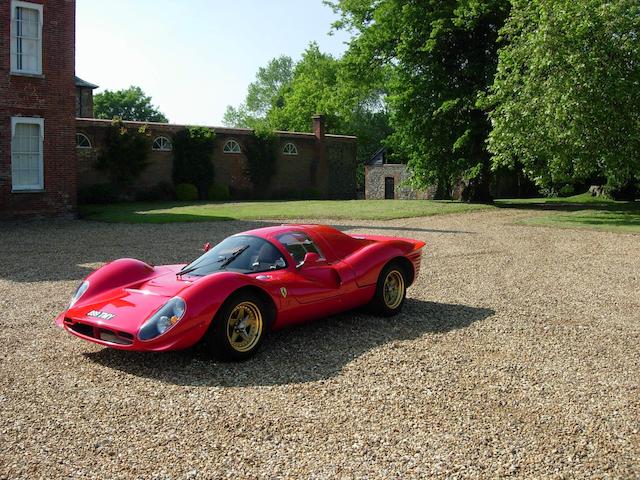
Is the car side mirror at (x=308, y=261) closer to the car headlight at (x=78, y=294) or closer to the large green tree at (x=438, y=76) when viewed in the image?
the car headlight at (x=78, y=294)

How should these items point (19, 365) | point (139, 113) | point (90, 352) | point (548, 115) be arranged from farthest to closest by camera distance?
point (139, 113) < point (548, 115) < point (90, 352) < point (19, 365)

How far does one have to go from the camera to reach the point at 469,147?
95.8ft

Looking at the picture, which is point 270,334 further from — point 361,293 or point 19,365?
point 19,365

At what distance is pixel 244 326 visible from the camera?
5.84 metres

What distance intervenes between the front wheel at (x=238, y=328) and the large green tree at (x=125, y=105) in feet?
255

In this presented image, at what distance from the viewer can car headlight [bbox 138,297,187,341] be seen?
5.34 metres

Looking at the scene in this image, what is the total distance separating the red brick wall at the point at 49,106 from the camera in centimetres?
1936

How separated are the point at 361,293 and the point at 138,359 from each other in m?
2.54

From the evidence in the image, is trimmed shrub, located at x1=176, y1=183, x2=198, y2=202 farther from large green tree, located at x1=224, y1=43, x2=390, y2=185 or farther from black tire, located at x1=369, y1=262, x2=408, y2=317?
black tire, located at x1=369, y1=262, x2=408, y2=317

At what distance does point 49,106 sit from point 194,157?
16.3m

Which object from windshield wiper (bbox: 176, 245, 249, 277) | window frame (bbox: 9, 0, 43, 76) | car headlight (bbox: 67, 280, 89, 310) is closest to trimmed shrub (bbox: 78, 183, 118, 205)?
window frame (bbox: 9, 0, 43, 76)

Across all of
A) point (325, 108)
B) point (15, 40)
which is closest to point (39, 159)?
point (15, 40)

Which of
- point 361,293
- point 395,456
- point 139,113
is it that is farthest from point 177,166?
point 139,113

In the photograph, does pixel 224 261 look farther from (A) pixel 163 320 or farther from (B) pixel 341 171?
(B) pixel 341 171
